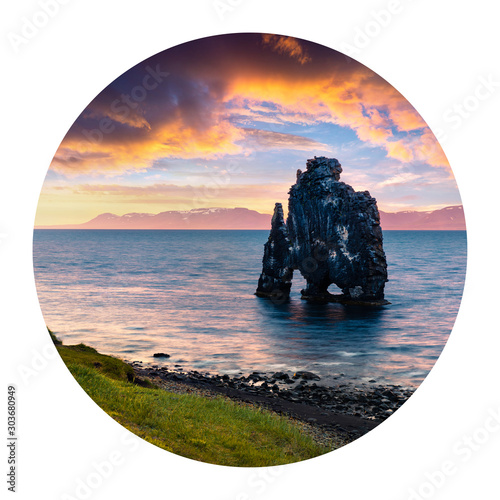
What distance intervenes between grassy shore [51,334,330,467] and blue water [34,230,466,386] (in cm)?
806

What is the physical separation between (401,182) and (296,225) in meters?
16.5

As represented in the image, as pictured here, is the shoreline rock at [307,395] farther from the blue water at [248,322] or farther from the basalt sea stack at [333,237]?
the basalt sea stack at [333,237]

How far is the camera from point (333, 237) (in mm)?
37750

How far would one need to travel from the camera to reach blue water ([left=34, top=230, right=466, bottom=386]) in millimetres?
21828

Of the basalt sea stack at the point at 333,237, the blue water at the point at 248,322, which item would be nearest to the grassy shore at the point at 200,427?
the blue water at the point at 248,322

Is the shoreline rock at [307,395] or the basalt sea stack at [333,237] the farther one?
the basalt sea stack at [333,237]

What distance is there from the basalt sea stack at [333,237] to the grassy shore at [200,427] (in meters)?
25.7

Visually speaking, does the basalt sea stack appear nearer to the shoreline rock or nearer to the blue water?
the blue water

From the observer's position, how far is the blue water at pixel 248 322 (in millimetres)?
21828

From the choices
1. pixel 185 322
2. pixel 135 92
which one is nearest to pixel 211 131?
pixel 135 92

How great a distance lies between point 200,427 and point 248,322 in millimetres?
22368

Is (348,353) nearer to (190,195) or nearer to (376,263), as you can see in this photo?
(190,195)

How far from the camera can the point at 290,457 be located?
33.5 feet

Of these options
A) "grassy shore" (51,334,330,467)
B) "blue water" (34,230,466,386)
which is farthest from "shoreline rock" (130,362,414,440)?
"grassy shore" (51,334,330,467)
